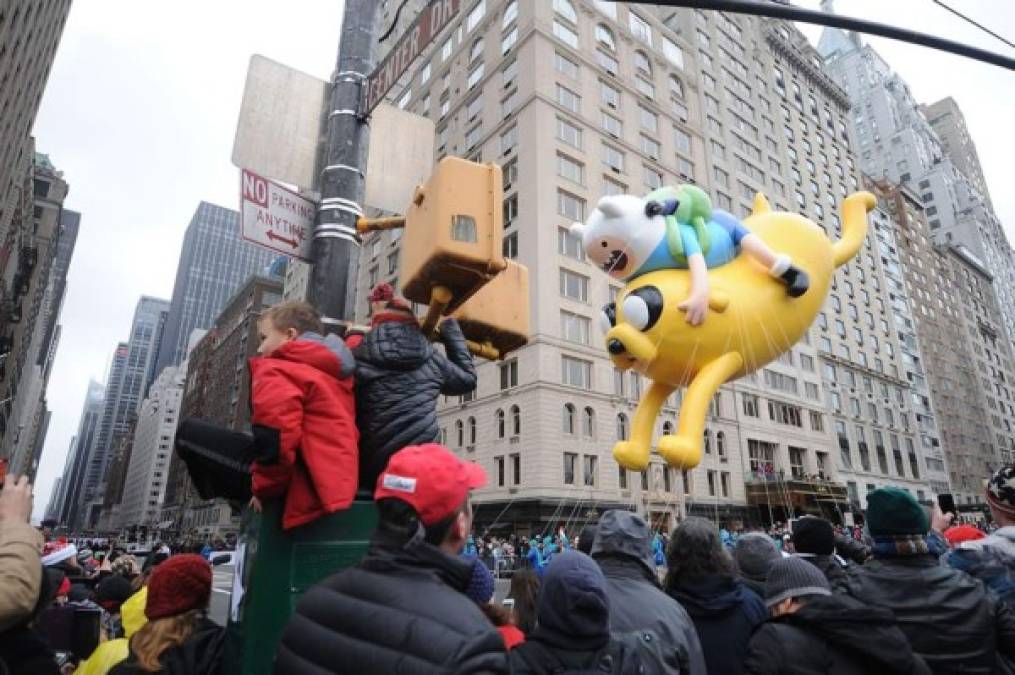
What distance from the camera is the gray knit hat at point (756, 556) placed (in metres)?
3.68

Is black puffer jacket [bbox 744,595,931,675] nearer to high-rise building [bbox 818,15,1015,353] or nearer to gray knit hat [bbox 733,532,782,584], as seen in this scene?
gray knit hat [bbox 733,532,782,584]

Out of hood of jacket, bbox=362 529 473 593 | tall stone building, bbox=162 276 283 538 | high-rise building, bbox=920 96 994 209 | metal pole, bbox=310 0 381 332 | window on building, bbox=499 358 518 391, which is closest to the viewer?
hood of jacket, bbox=362 529 473 593

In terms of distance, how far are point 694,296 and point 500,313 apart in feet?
5.80

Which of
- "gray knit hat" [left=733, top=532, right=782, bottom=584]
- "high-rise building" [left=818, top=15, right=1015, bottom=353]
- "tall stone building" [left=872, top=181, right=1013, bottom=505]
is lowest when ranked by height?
"gray knit hat" [left=733, top=532, right=782, bottom=584]

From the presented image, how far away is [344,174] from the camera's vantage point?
341 centimetres

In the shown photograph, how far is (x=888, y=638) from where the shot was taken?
200cm

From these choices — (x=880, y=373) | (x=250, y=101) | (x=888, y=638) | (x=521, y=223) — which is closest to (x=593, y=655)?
(x=888, y=638)

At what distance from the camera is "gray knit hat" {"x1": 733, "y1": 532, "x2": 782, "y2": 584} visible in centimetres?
368

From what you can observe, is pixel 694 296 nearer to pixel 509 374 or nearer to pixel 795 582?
pixel 795 582

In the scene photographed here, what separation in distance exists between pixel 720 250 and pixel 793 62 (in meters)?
63.5

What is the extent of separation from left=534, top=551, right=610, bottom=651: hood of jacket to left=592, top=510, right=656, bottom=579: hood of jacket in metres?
0.66

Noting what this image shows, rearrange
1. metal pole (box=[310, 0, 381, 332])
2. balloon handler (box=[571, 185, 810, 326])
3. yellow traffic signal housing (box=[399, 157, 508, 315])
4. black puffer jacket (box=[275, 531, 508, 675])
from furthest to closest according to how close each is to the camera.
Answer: balloon handler (box=[571, 185, 810, 326]) → metal pole (box=[310, 0, 381, 332]) → yellow traffic signal housing (box=[399, 157, 508, 315]) → black puffer jacket (box=[275, 531, 508, 675])

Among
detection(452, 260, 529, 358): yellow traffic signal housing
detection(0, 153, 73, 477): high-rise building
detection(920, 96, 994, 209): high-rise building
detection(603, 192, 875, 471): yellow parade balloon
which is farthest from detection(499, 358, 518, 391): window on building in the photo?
detection(920, 96, 994, 209): high-rise building

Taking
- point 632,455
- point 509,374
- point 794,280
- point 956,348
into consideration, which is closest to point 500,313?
point 632,455
